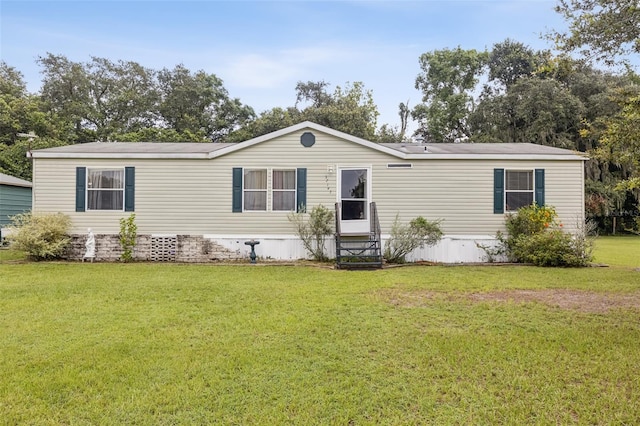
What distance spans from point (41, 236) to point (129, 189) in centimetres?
246

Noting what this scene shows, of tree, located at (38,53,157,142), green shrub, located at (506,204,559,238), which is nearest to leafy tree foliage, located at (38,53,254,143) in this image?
tree, located at (38,53,157,142)

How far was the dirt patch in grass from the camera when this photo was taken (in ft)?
18.7

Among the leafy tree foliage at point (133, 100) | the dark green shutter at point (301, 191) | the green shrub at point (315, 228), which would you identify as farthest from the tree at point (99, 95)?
the green shrub at point (315, 228)

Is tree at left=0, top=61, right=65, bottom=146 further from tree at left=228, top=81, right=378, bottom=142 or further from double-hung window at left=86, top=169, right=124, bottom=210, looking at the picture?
double-hung window at left=86, top=169, right=124, bottom=210

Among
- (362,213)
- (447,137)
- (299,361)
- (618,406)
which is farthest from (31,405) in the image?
(447,137)

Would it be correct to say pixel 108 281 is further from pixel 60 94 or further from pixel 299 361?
pixel 60 94

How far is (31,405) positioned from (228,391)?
4.75ft

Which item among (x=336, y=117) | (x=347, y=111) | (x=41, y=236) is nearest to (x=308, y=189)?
(x=41, y=236)

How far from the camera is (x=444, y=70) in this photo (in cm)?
3053

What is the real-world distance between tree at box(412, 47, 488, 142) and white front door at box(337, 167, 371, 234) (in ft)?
69.1

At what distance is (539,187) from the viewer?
10.6 m

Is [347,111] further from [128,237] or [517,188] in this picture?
Result: [128,237]

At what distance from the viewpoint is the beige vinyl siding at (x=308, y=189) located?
10.7 metres

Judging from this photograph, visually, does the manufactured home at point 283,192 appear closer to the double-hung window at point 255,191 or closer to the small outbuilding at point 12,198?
the double-hung window at point 255,191
